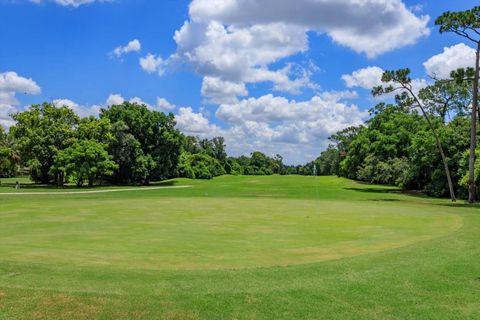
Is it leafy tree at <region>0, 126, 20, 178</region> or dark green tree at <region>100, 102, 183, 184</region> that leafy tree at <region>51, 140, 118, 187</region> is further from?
leafy tree at <region>0, 126, 20, 178</region>

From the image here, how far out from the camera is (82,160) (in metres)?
63.9

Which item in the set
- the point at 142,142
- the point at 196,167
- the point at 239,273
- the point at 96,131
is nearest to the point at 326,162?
the point at 196,167

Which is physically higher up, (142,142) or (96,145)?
(142,142)

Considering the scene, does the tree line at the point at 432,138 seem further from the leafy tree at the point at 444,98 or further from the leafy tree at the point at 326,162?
the leafy tree at the point at 326,162

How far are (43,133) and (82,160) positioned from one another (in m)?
8.36

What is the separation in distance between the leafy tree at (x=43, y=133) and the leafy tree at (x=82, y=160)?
254cm

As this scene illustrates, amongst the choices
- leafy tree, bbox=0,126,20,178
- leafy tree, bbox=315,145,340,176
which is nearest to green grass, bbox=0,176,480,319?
leafy tree, bbox=0,126,20,178

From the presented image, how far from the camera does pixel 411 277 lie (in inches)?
360

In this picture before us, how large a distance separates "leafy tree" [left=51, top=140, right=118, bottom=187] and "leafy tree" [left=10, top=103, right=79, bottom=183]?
2.54 m

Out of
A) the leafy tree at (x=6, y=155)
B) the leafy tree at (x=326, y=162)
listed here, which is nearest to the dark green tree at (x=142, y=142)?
the leafy tree at (x=6, y=155)

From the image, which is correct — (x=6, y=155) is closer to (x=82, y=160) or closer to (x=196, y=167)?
(x=82, y=160)

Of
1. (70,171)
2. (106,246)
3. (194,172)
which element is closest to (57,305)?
(106,246)

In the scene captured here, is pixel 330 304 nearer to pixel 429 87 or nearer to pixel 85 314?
pixel 85 314

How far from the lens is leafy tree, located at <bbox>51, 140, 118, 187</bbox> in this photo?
206 feet
